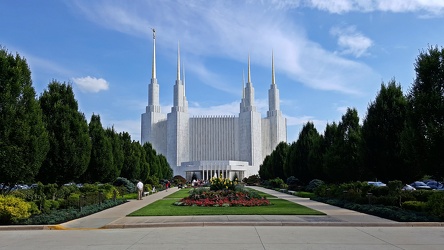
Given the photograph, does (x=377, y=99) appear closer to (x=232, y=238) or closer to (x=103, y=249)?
(x=232, y=238)

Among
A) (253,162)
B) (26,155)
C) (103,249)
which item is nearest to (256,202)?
(26,155)

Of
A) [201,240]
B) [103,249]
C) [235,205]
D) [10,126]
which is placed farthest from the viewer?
[235,205]

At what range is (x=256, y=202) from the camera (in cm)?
2291

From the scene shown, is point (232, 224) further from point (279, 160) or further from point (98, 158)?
point (279, 160)

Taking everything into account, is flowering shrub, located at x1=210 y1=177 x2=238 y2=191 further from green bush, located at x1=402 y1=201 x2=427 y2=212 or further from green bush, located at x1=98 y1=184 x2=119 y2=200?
green bush, located at x1=402 y1=201 x2=427 y2=212

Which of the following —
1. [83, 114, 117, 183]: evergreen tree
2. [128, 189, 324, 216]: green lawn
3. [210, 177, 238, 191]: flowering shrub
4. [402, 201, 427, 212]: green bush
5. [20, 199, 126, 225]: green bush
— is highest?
[83, 114, 117, 183]: evergreen tree

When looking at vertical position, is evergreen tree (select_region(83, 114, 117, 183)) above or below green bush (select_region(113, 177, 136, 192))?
above

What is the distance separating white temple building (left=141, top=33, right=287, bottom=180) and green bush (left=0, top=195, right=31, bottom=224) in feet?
328

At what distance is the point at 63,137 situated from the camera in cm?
2059

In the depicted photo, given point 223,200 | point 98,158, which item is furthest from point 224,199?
point 98,158

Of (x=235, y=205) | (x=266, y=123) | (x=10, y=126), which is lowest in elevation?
(x=235, y=205)

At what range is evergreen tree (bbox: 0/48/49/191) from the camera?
15.8m

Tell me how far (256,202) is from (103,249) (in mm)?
14115

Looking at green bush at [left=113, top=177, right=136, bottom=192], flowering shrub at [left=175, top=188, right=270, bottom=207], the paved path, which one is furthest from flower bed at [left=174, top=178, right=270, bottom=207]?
green bush at [left=113, top=177, right=136, bottom=192]
